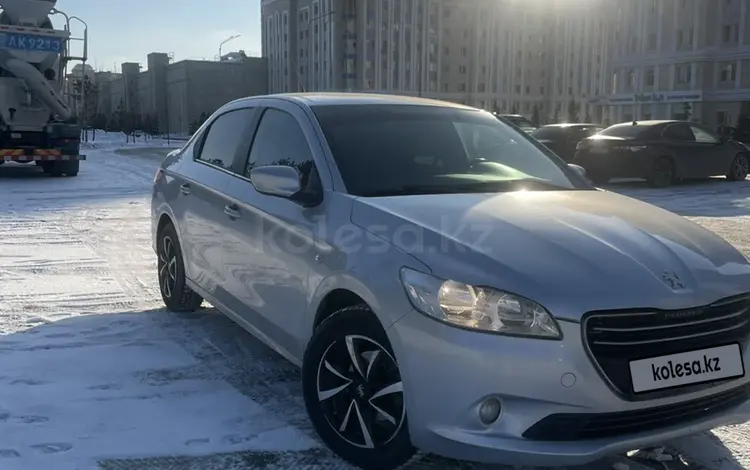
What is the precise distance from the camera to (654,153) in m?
16.1

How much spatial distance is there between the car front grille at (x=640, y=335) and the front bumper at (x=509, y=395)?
2.0 inches

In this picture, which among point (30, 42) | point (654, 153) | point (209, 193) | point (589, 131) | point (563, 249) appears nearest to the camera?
point (563, 249)

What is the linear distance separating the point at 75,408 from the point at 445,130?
2534mm

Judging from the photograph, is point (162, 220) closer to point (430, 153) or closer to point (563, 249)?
point (430, 153)

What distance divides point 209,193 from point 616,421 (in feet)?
10.0

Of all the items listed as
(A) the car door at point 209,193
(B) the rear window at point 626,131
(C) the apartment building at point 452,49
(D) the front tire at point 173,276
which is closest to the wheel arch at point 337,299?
(A) the car door at point 209,193

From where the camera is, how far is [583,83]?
362 feet

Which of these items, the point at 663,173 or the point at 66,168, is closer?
the point at 663,173

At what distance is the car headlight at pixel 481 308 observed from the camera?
2732 mm

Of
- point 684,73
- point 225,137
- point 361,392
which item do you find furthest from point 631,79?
point 361,392

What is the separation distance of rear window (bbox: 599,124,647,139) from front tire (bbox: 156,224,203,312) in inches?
499

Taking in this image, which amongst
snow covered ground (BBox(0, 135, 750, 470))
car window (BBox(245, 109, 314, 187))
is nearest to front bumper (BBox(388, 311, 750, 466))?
snow covered ground (BBox(0, 135, 750, 470))

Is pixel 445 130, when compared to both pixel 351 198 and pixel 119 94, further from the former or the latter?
pixel 119 94

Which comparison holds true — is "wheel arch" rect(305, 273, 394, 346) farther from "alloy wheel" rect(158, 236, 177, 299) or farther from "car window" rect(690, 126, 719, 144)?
"car window" rect(690, 126, 719, 144)
